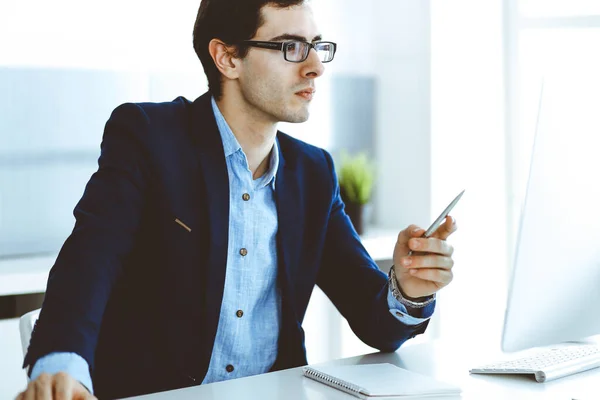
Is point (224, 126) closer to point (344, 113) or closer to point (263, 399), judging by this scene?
point (263, 399)

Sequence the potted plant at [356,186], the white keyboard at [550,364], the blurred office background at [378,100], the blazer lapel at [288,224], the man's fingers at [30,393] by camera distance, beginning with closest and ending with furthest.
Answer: the man's fingers at [30,393]
the white keyboard at [550,364]
the blazer lapel at [288,224]
the blurred office background at [378,100]
the potted plant at [356,186]

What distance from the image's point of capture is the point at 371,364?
5.14 ft

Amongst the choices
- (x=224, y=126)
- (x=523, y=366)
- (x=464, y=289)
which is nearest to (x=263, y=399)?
(x=523, y=366)

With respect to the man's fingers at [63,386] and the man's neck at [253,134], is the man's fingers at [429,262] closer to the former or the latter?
the man's neck at [253,134]

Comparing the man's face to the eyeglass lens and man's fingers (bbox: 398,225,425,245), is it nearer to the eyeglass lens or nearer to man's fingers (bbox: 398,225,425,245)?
the eyeglass lens

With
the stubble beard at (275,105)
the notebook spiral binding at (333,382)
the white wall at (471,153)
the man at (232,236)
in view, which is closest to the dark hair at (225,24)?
the man at (232,236)

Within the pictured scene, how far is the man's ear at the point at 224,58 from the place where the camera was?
199 centimetres

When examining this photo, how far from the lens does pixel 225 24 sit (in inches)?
79.4

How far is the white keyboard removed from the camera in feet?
4.81

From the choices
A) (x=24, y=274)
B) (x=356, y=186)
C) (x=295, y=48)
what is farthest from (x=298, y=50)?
(x=356, y=186)

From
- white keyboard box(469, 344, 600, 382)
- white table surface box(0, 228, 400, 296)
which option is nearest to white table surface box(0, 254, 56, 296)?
white table surface box(0, 228, 400, 296)

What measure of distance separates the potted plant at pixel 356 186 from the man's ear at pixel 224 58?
4.63 ft

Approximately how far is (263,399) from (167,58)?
201 centimetres

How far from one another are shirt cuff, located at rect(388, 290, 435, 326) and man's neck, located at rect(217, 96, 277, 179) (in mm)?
448
